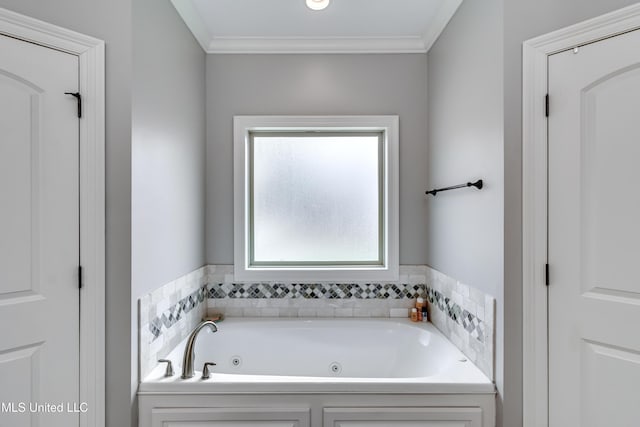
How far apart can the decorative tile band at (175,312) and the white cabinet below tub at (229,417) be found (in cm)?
35

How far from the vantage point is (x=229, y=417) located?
5.21ft

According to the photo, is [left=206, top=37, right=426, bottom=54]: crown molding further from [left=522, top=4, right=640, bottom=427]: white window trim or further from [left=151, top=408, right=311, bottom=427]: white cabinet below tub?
[left=151, top=408, right=311, bottom=427]: white cabinet below tub

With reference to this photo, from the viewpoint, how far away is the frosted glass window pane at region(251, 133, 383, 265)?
8.39 ft

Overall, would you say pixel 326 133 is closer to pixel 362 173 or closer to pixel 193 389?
pixel 362 173

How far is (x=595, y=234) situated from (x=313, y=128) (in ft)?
5.48

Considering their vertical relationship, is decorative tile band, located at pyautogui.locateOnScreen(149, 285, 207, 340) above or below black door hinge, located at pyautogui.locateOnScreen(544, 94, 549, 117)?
below

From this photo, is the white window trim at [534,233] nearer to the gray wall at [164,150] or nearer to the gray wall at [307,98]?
the gray wall at [307,98]

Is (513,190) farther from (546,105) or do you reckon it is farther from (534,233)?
(546,105)

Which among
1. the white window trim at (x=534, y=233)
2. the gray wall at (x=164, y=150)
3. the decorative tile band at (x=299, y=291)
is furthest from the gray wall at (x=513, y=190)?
the gray wall at (x=164, y=150)

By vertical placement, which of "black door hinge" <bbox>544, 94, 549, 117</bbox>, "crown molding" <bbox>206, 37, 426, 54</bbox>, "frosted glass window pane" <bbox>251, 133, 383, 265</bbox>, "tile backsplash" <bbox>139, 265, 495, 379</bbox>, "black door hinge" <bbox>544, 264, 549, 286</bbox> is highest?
"crown molding" <bbox>206, 37, 426, 54</bbox>

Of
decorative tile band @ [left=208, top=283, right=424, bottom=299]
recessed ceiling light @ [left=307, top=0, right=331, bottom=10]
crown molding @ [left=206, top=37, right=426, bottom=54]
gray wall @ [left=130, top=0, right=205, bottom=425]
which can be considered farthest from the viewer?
decorative tile band @ [left=208, top=283, right=424, bottom=299]

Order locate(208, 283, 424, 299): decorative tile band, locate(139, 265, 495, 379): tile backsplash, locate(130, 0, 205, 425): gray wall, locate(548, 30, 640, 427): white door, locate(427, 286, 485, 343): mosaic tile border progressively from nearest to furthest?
locate(548, 30, 640, 427): white door
locate(130, 0, 205, 425): gray wall
locate(427, 286, 485, 343): mosaic tile border
locate(139, 265, 495, 379): tile backsplash
locate(208, 283, 424, 299): decorative tile band

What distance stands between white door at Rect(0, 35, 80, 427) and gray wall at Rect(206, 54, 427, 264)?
103cm

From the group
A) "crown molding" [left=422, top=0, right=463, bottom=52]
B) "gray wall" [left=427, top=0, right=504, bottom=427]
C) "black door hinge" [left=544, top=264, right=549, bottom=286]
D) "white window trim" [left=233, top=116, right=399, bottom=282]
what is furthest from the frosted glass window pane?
"black door hinge" [left=544, top=264, right=549, bottom=286]
